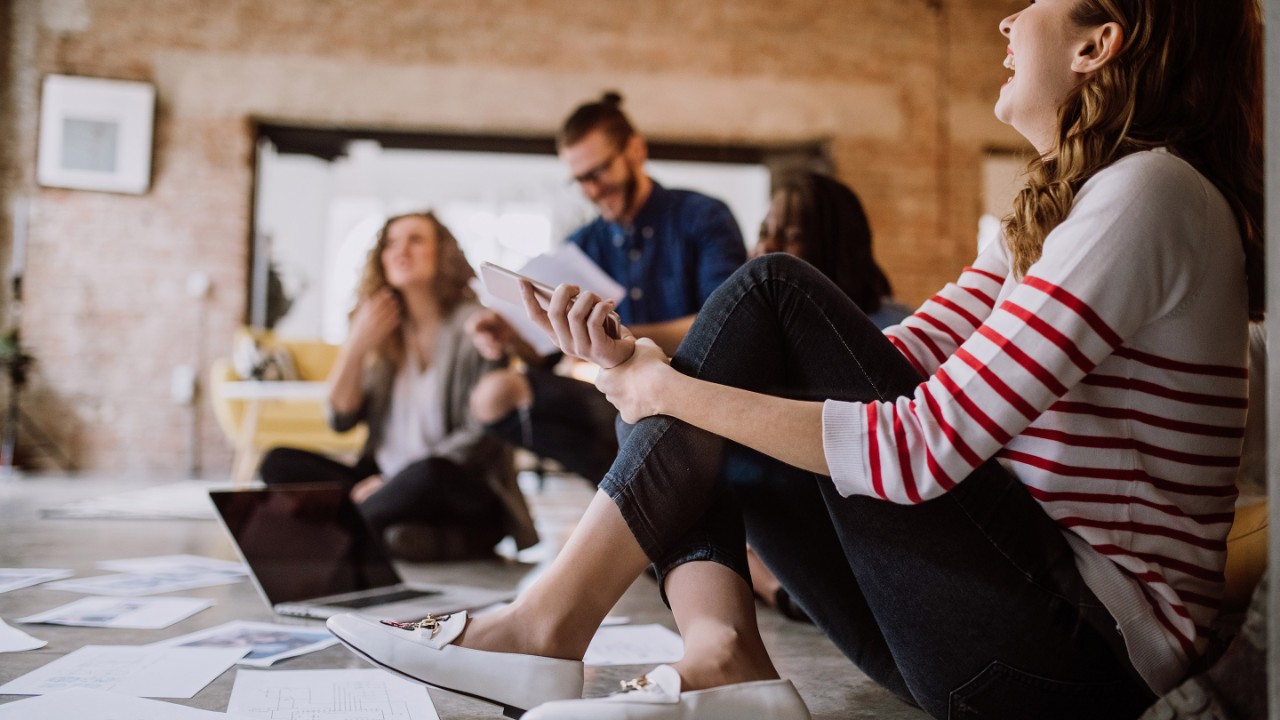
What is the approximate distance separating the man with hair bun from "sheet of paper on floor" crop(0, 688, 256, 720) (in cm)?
157

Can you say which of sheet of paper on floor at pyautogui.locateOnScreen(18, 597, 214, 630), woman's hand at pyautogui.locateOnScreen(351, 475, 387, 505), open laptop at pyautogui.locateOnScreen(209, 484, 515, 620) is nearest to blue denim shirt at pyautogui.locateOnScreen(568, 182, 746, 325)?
woman's hand at pyautogui.locateOnScreen(351, 475, 387, 505)

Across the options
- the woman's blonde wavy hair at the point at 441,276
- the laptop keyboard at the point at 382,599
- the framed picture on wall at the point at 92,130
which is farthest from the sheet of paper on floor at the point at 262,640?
the framed picture on wall at the point at 92,130

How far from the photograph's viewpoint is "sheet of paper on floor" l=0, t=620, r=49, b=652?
139cm

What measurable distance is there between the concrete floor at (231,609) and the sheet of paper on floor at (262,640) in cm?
3

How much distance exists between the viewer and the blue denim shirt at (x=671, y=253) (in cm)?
285

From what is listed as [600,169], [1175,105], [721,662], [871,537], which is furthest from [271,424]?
[1175,105]

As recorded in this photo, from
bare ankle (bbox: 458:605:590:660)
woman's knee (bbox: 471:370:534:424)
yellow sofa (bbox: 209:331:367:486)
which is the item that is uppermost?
woman's knee (bbox: 471:370:534:424)

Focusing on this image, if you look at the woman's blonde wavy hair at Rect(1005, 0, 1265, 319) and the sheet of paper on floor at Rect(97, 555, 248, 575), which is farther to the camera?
the sheet of paper on floor at Rect(97, 555, 248, 575)

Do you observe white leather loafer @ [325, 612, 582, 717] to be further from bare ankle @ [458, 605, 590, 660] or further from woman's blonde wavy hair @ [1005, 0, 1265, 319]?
woman's blonde wavy hair @ [1005, 0, 1265, 319]

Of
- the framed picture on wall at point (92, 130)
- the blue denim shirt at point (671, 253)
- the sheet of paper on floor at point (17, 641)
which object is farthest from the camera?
the framed picture on wall at point (92, 130)

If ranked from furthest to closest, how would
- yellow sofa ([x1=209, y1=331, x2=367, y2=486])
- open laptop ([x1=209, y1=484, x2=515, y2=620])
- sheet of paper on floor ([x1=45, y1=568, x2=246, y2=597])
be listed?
yellow sofa ([x1=209, y1=331, x2=367, y2=486]) < sheet of paper on floor ([x1=45, y1=568, x2=246, y2=597]) < open laptop ([x1=209, y1=484, x2=515, y2=620])

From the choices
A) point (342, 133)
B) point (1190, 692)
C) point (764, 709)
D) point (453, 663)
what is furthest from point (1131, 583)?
point (342, 133)

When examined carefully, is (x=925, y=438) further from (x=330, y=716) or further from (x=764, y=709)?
(x=330, y=716)

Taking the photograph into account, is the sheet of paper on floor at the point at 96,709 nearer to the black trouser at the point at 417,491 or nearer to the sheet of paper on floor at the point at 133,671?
the sheet of paper on floor at the point at 133,671
